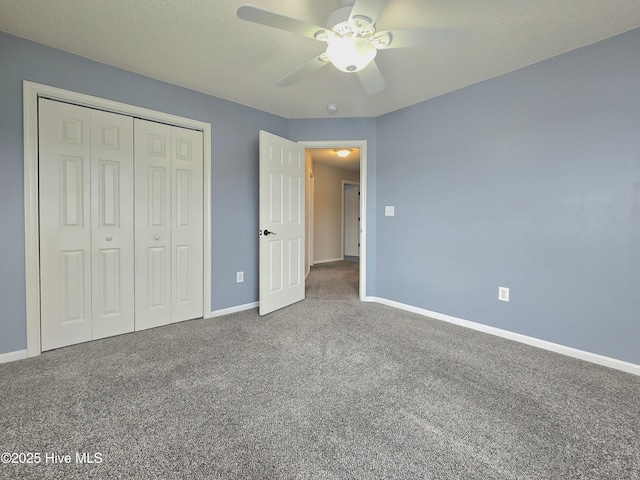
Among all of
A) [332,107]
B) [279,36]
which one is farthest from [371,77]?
[332,107]

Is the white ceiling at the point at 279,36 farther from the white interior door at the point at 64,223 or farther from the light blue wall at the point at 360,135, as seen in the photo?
the light blue wall at the point at 360,135

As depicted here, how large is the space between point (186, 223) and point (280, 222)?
3.14 feet

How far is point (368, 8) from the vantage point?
4.33 feet

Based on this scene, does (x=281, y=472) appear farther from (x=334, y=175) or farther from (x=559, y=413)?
(x=334, y=175)

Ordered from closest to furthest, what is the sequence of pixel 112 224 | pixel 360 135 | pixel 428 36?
pixel 428 36, pixel 112 224, pixel 360 135

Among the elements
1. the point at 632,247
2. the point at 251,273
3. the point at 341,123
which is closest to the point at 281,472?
the point at 251,273

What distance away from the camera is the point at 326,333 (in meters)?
2.49

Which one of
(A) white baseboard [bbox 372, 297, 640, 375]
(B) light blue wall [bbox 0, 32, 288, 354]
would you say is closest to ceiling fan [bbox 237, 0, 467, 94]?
(B) light blue wall [bbox 0, 32, 288, 354]

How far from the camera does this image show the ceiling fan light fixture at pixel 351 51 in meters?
1.52

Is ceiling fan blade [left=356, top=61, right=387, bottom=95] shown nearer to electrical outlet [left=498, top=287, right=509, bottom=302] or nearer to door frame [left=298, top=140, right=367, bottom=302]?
door frame [left=298, top=140, right=367, bottom=302]

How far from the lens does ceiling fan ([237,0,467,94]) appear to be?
133 cm

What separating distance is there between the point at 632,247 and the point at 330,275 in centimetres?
391

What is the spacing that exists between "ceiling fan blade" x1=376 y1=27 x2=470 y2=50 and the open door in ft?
5.54

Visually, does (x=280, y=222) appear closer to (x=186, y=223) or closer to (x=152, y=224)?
(x=186, y=223)
